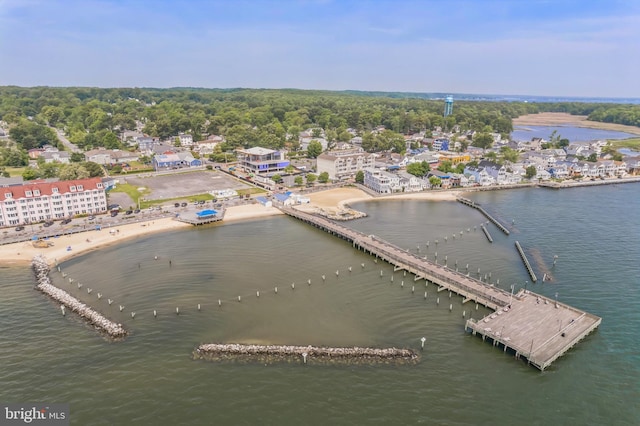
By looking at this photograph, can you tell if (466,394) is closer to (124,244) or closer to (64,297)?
(64,297)

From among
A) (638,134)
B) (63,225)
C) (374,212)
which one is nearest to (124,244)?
(63,225)

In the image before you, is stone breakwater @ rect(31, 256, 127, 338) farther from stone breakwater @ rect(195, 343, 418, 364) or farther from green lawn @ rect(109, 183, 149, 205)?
green lawn @ rect(109, 183, 149, 205)

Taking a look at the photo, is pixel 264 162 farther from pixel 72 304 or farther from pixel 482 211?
pixel 72 304

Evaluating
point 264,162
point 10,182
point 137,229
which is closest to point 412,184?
point 264,162

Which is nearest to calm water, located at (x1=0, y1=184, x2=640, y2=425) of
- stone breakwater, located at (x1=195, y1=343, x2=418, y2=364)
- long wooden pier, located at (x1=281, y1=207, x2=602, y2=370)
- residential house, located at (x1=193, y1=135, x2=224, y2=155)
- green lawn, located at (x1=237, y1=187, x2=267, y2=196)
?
stone breakwater, located at (x1=195, y1=343, x2=418, y2=364)

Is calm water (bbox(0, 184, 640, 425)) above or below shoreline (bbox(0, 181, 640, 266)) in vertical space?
below

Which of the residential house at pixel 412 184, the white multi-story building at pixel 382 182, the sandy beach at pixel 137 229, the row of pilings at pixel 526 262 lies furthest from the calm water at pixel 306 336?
the residential house at pixel 412 184

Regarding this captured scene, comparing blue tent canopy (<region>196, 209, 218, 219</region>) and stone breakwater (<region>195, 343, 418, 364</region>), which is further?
blue tent canopy (<region>196, 209, 218, 219</region>)
